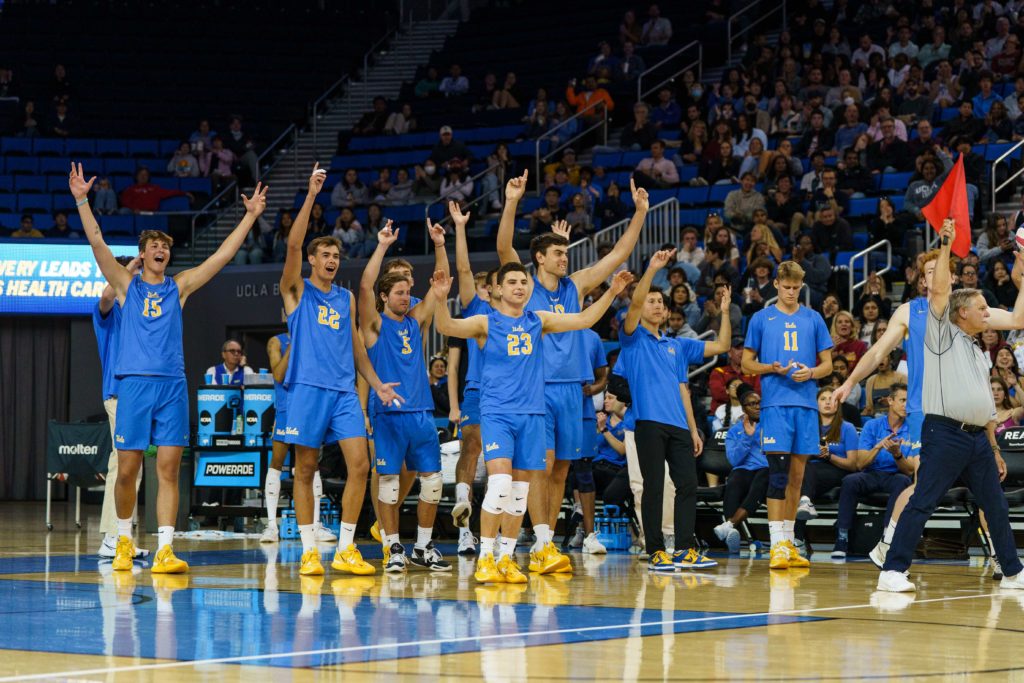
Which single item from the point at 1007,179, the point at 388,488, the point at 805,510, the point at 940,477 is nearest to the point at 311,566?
the point at 388,488

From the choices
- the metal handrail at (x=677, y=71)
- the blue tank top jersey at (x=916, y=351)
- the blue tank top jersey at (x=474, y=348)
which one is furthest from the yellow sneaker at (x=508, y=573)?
the metal handrail at (x=677, y=71)

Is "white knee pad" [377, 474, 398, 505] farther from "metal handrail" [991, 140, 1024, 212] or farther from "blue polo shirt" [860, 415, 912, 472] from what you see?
"metal handrail" [991, 140, 1024, 212]

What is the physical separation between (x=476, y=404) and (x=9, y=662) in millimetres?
5627

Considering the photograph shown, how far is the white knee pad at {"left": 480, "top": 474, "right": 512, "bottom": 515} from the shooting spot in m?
8.39

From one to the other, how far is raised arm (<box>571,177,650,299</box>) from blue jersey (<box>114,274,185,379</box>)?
2.66 metres

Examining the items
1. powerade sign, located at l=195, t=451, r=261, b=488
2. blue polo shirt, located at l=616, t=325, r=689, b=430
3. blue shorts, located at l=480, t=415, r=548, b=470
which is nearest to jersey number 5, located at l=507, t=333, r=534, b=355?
blue shorts, located at l=480, t=415, r=548, b=470

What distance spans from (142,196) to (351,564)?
1421cm

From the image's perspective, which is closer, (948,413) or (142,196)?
(948,413)

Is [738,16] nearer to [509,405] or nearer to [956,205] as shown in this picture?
[956,205]

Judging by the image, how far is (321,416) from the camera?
8883 millimetres

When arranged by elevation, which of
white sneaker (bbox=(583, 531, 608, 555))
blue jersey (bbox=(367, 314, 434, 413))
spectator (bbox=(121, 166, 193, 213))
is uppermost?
spectator (bbox=(121, 166, 193, 213))

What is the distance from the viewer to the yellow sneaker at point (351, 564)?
8.98 m

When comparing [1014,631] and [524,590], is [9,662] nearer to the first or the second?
[524,590]

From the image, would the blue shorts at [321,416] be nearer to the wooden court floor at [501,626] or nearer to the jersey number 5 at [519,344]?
the wooden court floor at [501,626]
